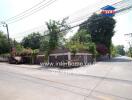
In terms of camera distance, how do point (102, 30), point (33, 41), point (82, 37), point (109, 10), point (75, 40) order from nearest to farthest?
point (109, 10) < point (75, 40) < point (82, 37) < point (102, 30) < point (33, 41)

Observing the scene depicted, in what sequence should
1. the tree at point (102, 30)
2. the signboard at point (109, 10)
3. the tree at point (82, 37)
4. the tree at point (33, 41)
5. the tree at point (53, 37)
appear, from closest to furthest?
the signboard at point (109, 10) < the tree at point (53, 37) < the tree at point (82, 37) < the tree at point (102, 30) < the tree at point (33, 41)

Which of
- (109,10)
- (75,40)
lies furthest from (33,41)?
(109,10)

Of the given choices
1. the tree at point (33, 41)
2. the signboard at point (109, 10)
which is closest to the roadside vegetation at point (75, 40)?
the tree at point (33, 41)

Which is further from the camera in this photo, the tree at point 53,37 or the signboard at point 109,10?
the tree at point 53,37

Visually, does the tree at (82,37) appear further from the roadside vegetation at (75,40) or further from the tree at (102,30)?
the tree at (102,30)

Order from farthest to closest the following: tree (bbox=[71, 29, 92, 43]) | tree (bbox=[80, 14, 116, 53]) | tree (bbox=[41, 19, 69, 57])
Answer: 1. tree (bbox=[80, 14, 116, 53])
2. tree (bbox=[71, 29, 92, 43])
3. tree (bbox=[41, 19, 69, 57])

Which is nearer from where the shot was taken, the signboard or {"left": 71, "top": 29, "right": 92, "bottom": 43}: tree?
the signboard

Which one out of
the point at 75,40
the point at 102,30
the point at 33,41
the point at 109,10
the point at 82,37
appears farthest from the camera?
the point at 33,41

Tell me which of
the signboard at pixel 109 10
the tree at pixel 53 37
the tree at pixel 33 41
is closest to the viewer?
the signboard at pixel 109 10

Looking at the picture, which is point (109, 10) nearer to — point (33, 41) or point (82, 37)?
point (82, 37)

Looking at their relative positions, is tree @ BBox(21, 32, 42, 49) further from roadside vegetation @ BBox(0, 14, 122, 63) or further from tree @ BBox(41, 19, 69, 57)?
tree @ BBox(41, 19, 69, 57)

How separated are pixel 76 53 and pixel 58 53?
289cm

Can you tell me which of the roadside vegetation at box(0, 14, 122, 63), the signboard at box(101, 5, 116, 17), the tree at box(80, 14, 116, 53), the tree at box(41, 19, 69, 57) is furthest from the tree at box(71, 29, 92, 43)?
the signboard at box(101, 5, 116, 17)

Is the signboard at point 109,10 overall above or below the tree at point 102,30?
below
